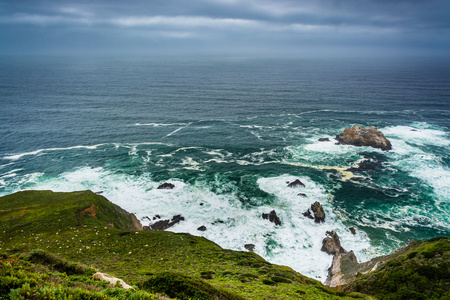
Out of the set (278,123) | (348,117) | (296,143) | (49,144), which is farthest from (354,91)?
(49,144)

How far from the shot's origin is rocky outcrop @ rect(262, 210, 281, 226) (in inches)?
2227

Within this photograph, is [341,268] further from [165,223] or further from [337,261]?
[165,223]

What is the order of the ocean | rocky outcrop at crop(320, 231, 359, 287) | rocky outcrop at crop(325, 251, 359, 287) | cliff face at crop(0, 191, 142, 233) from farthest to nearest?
1. the ocean
2. cliff face at crop(0, 191, 142, 233)
3. rocky outcrop at crop(320, 231, 359, 287)
4. rocky outcrop at crop(325, 251, 359, 287)

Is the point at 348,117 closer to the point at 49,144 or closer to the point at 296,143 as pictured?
the point at 296,143

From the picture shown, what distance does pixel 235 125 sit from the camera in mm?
113938

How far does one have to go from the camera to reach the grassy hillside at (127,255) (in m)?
23.3

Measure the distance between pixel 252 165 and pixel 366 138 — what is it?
153ft

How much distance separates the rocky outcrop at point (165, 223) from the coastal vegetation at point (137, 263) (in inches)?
187

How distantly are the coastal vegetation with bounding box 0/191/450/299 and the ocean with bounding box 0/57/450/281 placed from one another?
41.1 ft

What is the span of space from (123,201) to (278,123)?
79725 mm

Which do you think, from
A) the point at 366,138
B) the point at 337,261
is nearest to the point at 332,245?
the point at 337,261

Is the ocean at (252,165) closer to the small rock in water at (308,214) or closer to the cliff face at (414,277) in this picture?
the small rock in water at (308,214)

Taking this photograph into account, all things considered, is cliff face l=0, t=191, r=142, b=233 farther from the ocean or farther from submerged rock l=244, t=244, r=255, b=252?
submerged rock l=244, t=244, r=255, b=252

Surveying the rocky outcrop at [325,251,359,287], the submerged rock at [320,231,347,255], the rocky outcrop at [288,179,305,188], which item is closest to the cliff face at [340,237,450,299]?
the rocky outcrop at [325,251,359,287]
